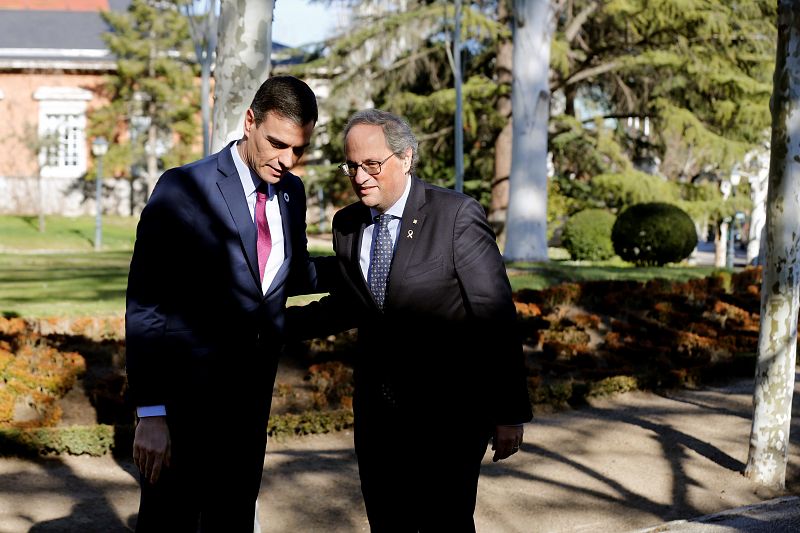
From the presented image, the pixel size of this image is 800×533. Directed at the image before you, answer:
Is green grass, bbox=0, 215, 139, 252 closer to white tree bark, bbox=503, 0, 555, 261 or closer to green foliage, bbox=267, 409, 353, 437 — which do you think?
white tree bark, bbox=503, 0, 555, 261

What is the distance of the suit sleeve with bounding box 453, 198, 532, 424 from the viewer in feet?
11.2

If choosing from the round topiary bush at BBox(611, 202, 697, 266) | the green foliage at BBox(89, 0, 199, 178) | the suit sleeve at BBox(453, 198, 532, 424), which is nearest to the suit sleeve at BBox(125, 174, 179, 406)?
the suit sleeve at BBox(453, 198, 532, 424)

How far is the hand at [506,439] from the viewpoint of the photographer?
350cm

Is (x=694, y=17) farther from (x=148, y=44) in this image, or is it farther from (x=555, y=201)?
(x=148, y=44)

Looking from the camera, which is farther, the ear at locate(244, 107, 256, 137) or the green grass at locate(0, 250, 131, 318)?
the green grass at locate(0, 250, 131, 318)

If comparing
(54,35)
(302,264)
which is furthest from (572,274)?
(54,35)

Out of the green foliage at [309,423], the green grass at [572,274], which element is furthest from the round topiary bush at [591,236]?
the green foliage at [309,423]

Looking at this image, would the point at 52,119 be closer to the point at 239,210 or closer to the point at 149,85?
the point at 149,85

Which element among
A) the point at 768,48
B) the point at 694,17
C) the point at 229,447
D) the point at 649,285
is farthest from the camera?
the point at 768,48

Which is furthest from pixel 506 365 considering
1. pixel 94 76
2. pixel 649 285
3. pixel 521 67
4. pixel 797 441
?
pixel 94 76

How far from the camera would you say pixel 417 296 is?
3461 millimetres

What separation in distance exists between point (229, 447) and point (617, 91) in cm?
2683

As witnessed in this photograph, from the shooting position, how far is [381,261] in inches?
139

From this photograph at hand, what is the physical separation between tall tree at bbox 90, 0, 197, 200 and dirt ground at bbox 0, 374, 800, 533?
27975 mm
